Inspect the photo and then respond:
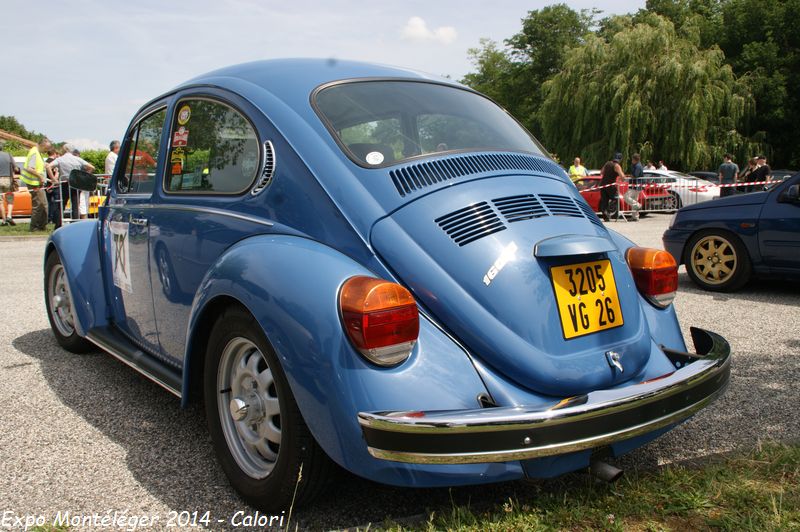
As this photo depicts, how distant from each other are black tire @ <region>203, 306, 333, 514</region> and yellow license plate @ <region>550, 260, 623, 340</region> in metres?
1.05

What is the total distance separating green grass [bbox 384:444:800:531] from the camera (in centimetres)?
241

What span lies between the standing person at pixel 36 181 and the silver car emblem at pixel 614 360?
14234mm

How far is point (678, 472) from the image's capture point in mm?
2822

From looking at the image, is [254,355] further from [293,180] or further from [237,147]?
[237,147]

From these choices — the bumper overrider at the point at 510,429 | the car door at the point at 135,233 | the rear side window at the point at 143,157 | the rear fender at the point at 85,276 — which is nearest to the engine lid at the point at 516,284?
the bumper overrider at the point at 510,429

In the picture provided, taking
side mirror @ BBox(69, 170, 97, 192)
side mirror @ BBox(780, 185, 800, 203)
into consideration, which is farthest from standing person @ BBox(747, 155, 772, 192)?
side mirror @ BBox(69, 170, 97, 192)

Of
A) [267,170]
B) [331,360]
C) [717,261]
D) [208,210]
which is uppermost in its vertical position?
[267,170]

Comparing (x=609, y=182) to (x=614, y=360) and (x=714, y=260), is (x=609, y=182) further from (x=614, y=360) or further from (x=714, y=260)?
(x=614, y=360)

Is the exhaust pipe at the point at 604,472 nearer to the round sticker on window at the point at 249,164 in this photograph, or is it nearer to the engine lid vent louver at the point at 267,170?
the engine lid vent louver at the point at 267,170

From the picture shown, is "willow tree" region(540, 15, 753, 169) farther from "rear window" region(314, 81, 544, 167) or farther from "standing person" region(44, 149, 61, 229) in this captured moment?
"rear window" region(314, 81, 544, 167)

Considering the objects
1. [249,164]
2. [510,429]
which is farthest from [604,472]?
[249,164]

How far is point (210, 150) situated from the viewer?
11.4 ft

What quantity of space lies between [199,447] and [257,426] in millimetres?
759

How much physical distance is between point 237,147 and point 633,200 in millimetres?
16902
